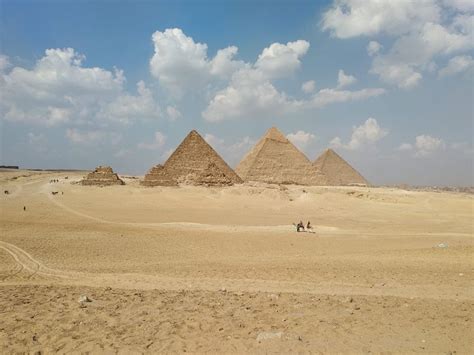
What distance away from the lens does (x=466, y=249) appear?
450 inches

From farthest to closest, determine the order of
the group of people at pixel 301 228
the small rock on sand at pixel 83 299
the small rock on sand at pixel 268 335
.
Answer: the group of people at pixel 301 228
the small rock on sand at pixel 83 299
the small rock on sand at pixel 268 335

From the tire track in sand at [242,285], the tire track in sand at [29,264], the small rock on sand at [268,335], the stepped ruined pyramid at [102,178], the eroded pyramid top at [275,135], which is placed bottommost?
the tire track in sand at [29,264]

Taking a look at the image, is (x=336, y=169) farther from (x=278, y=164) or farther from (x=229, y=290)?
(x=229, y=290)

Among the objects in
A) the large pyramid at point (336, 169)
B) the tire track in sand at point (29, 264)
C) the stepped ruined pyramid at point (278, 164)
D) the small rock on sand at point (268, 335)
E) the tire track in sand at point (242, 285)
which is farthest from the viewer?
the large pyramid at point (336, 169)

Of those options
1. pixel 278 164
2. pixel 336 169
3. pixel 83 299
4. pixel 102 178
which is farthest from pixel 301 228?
pixel 336 169

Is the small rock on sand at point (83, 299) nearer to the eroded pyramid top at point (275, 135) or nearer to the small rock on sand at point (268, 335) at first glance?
the small rock on sand at point (268, 335)

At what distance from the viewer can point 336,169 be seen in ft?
220

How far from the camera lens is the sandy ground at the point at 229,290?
455 cm

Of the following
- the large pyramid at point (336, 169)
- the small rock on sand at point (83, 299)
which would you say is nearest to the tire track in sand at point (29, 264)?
the small rock on sand at point (83, 299)

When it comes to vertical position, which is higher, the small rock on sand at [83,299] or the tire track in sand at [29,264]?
the small rock on sand at [83,299]

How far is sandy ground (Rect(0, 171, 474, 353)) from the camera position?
4.55 m

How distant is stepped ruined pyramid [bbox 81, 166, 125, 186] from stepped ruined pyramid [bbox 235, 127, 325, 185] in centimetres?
1665

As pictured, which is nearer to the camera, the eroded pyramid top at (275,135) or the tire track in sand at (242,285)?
the tire track in sand at (242,285)

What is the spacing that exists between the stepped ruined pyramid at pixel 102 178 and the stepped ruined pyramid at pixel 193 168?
10.7 feet
